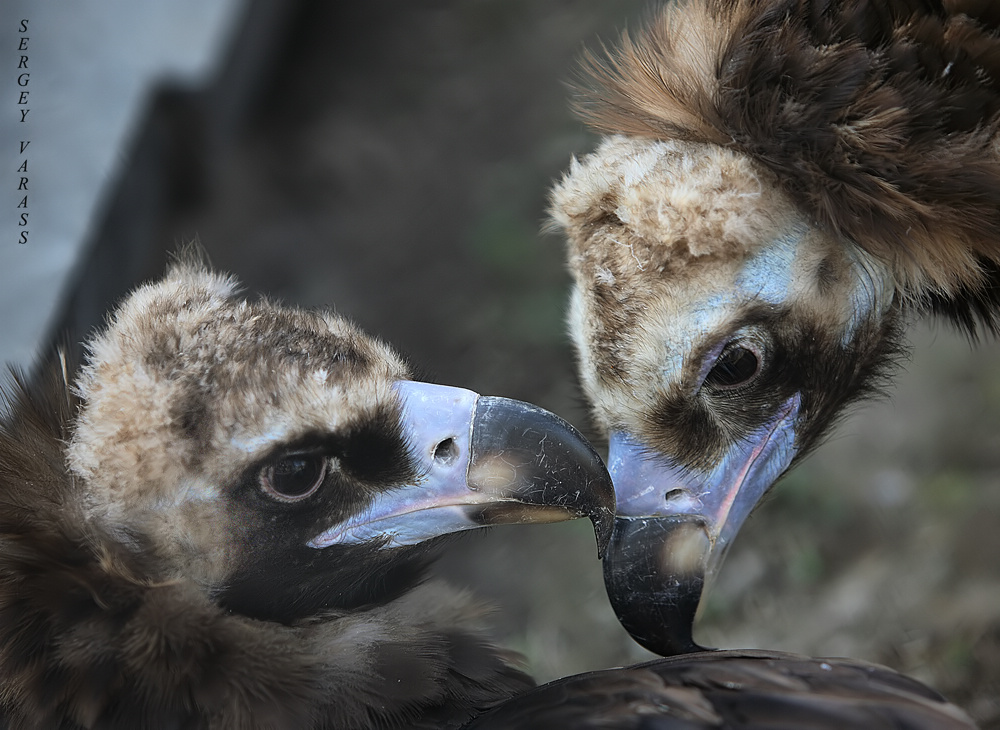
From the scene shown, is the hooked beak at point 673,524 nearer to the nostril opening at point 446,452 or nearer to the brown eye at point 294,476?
the nostril opening at point 446,452

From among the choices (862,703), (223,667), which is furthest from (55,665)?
(862,703)

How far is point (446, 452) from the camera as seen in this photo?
176 centimetres

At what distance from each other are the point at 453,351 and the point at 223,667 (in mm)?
3224

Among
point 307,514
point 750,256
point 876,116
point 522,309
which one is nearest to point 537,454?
point 307,514

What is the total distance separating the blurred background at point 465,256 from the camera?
9.88 ft

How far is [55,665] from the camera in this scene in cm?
156

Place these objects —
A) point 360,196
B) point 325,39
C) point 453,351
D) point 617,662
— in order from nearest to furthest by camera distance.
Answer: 1. point 617,662
2. point 453,351
3. point 360,196
4. point 325,39

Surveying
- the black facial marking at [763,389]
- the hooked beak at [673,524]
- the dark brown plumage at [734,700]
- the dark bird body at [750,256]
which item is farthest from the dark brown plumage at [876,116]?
the dark brown plumage at [734,700]

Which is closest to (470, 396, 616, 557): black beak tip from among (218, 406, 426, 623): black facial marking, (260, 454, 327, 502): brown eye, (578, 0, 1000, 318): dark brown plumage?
(218, 406, 426, 623): black facial marking

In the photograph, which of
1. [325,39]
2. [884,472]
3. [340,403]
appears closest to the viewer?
[340,403]

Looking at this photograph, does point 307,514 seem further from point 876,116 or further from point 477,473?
point 876,116

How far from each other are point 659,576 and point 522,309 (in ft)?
9.61

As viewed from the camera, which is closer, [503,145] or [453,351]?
[453,351]

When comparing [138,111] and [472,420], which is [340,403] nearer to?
[472,420]
